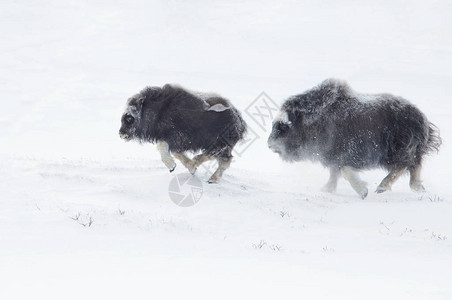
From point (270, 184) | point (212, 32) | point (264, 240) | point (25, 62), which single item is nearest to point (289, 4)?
point (212, 32)

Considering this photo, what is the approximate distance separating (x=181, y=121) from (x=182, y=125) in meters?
0.07

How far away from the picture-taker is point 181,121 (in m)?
8.86

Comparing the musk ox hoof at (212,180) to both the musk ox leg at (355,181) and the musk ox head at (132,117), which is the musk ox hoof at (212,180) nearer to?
the musk ox head at (132,117)

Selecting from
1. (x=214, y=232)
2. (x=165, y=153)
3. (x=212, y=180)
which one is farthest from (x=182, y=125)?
(x=214, y=232)

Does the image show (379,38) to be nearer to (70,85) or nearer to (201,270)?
(70,85)

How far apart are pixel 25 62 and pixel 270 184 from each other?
4057 cm

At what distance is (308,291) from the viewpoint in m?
4.59

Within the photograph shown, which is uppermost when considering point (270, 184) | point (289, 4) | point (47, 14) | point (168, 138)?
point (168, 138)

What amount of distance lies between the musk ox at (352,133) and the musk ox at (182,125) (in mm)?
999

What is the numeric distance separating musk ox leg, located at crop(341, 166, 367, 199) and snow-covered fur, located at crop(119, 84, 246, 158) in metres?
1.90

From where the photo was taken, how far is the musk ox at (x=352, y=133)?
9.05 metres

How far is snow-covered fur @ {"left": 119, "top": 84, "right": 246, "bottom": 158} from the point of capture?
8.86 m

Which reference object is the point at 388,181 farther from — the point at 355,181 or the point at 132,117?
the point at 132,117

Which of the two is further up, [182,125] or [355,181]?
[182,125]
